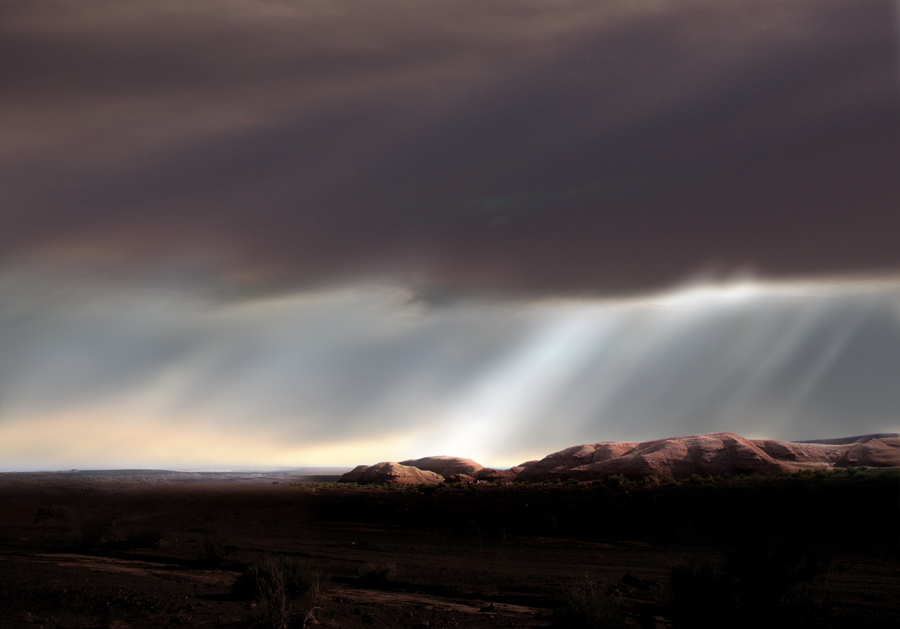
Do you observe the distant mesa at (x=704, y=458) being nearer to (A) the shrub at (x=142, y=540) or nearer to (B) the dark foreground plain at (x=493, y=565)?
(B) the dark foreground plain at (x=493, y=565)

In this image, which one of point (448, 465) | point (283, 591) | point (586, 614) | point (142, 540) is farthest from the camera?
point (448, 465)

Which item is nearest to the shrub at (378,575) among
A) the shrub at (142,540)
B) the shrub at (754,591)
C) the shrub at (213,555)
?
the shrub at (213,555)

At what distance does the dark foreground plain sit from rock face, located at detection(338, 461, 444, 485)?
55.1 m

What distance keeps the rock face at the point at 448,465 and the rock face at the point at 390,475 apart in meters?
14.7

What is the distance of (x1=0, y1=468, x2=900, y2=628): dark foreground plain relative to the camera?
40.2ft

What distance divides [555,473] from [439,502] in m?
38.7

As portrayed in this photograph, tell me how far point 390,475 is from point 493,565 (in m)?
82.2

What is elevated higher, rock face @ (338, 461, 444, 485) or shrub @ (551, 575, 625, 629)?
shrub @ (551, 575, 625, 629)

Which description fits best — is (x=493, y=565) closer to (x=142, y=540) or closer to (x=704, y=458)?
(x=142, y=540)

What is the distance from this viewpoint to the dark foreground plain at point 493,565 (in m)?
12.3

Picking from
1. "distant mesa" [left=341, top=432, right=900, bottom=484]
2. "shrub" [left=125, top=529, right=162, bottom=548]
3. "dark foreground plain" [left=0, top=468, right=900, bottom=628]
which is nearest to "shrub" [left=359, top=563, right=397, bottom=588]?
"dark foreground plain" [left=0, top=468, right=900, bottom=628]

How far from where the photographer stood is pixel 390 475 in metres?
102

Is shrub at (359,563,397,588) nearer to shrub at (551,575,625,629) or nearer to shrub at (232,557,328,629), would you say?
shrub at (232,557,328,629)

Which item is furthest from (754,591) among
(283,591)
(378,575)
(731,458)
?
(731,458)
